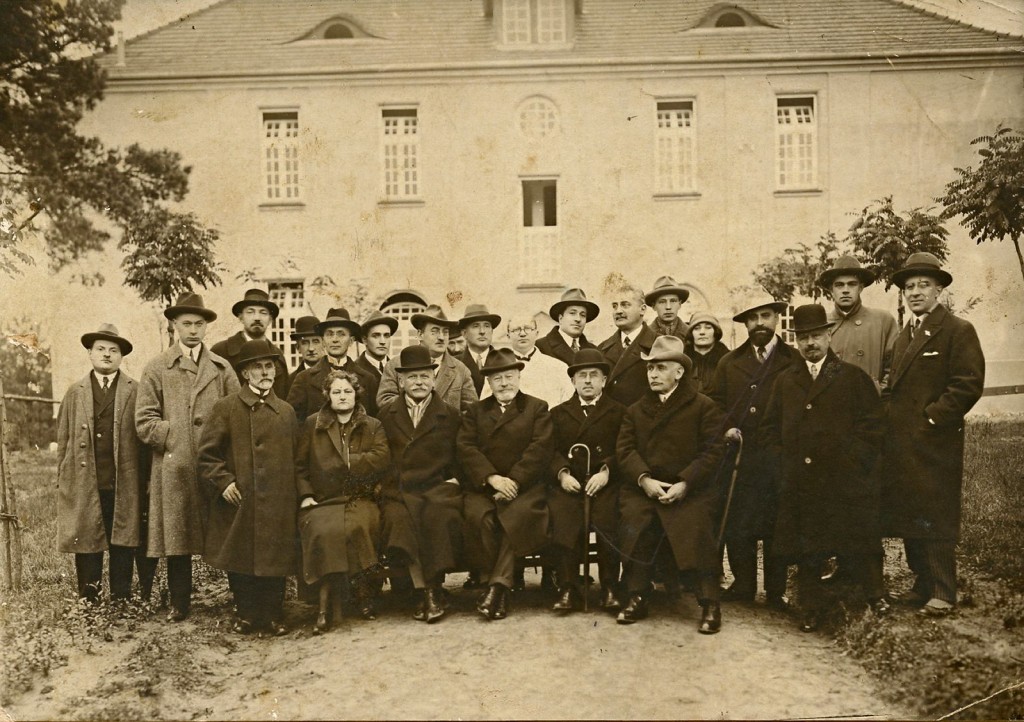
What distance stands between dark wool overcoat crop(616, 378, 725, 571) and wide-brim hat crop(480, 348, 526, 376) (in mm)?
630

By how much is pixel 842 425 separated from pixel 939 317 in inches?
28.1

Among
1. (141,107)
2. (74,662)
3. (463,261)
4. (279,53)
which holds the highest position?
(279,53)

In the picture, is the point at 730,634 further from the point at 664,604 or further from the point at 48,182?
the point at 48,182

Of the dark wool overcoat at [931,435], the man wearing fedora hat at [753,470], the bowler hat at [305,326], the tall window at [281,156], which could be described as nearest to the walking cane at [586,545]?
the man wearing fedora hat at [753,470]

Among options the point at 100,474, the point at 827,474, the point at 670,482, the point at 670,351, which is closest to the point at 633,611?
the point at 670,482

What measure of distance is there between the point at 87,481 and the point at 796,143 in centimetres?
410

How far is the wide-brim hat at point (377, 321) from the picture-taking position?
169 inches

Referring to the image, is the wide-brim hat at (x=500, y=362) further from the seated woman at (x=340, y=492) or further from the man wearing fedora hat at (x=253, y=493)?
the man wearing fedora hat at (x=253, y=493)

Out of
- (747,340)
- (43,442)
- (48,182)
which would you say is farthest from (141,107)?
(747,340)

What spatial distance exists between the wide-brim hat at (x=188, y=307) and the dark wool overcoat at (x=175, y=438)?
0.57 ft

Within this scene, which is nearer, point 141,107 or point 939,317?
point 939,317

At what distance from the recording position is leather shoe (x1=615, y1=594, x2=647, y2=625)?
381cm

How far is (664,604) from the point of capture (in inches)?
158

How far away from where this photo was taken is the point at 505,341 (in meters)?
4.40
